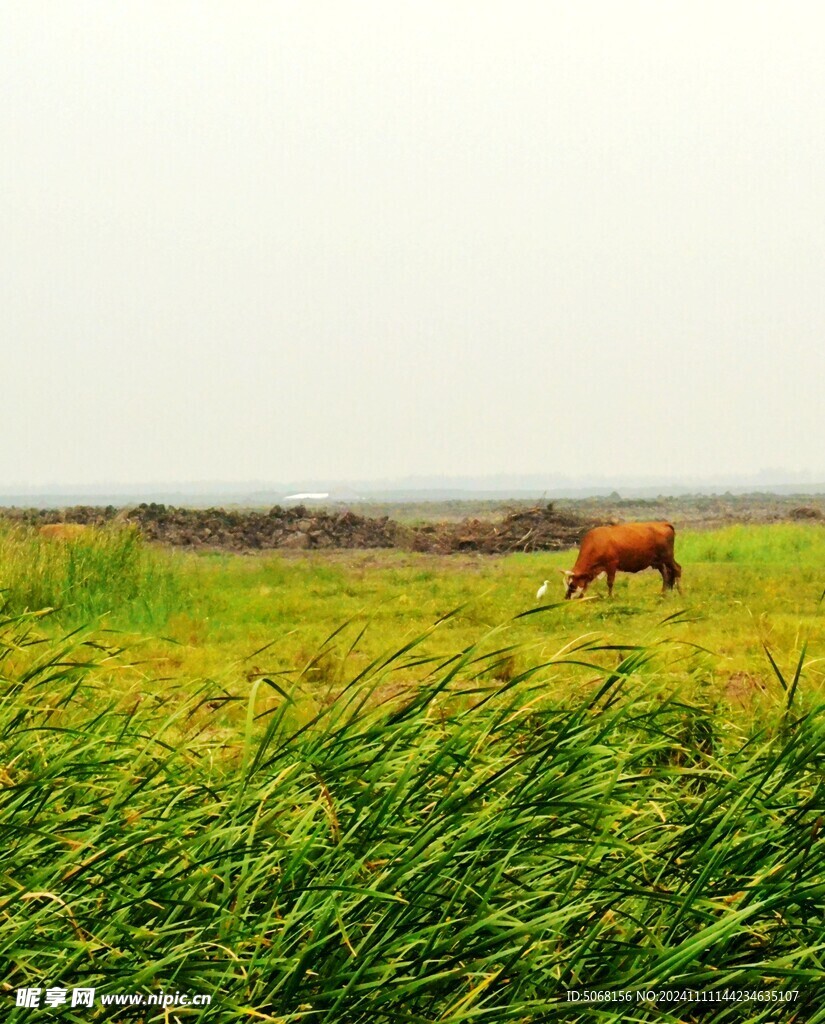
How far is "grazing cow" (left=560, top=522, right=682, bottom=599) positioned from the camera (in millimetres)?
14844

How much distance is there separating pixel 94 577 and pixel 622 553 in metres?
7.45

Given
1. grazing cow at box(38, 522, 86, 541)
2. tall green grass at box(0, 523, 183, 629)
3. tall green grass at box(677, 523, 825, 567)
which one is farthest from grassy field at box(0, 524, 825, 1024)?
tall green grass at box(677, 523, 825, 567)

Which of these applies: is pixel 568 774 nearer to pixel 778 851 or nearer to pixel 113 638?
pixel 778 851

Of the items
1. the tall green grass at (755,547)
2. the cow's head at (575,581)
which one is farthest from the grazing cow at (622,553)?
the tall green grass at (755,547)

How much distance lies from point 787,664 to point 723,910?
243 inches

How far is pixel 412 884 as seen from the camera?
2605 mm

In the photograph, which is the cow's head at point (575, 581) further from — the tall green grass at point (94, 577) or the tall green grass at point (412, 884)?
the tall green grass at point (412, 884)

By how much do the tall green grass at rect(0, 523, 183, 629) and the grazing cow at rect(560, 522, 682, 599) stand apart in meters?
5.71

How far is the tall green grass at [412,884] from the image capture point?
2.43 meters

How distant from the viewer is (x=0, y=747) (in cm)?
347

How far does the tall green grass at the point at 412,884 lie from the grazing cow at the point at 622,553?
37.9 ft

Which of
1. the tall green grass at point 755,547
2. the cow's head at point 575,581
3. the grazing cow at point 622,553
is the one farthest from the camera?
the tall green grass at point 755,547

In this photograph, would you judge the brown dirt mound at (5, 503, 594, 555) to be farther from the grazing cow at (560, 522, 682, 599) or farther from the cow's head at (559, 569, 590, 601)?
the cow's head at (559, 569, 590, 601)

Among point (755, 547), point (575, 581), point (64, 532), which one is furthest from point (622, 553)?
point (64, 532)
